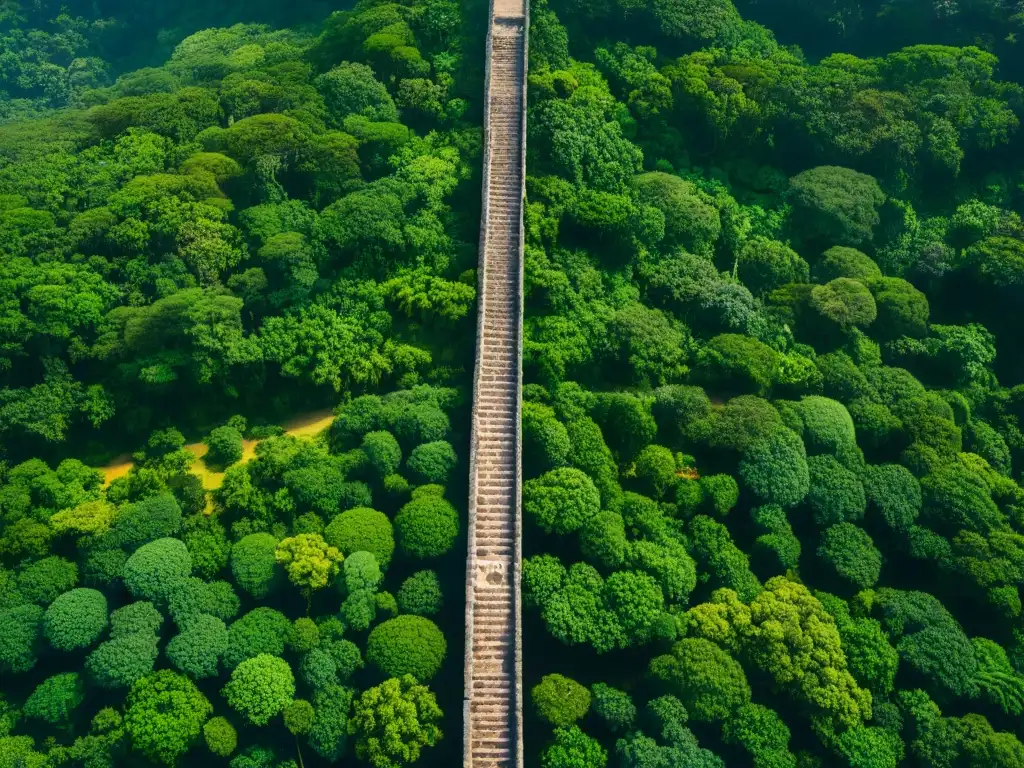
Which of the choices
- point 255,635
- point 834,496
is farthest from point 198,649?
point 834,496

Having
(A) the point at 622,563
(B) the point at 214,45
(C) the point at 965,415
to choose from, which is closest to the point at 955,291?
(C) the point at 965,415

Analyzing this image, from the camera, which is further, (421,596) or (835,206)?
(835,206)

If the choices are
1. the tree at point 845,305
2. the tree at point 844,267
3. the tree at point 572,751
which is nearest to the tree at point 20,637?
the tree at point 572,751

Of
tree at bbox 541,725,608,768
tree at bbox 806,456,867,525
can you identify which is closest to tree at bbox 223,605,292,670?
tree at bbox 541,725,608,768

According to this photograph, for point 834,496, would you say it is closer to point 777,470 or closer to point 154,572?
point 777,470

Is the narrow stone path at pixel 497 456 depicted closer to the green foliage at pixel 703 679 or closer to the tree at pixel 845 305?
the green foliage at pixel 703 679

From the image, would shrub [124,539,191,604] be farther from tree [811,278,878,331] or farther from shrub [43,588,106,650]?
tree [811,278,878,331]

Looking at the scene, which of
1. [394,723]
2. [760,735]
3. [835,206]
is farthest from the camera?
[835,206]

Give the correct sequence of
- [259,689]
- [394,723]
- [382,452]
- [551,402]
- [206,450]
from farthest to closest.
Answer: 1. [206,450]
2. [551,402]
3. [382,452]
4. [259,689]
5. [394,723]
